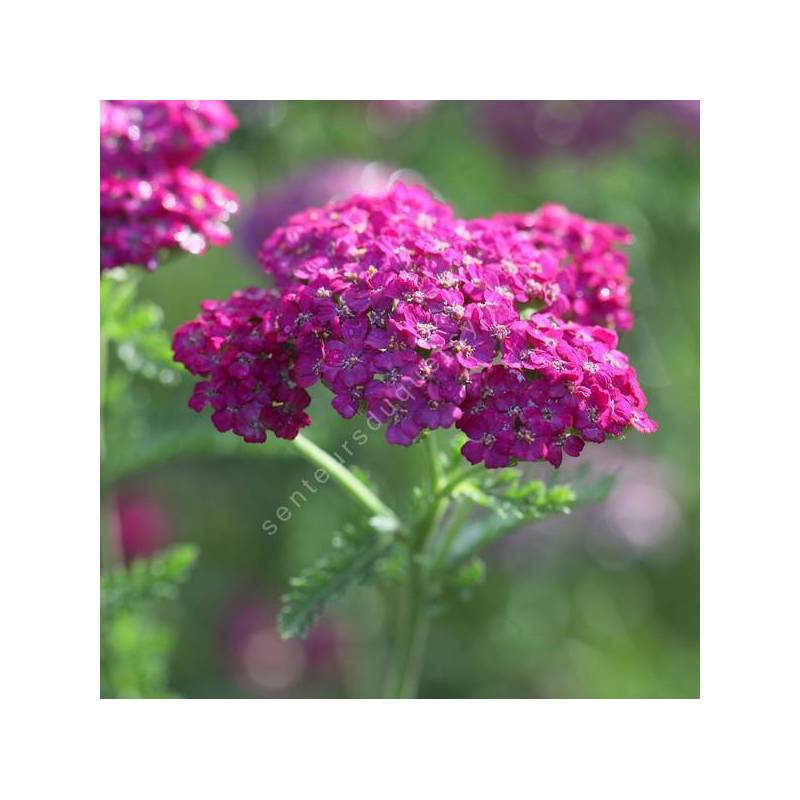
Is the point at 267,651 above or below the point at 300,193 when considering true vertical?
below

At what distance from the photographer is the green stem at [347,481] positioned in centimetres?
259

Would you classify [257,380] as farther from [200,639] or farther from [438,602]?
[200,639]

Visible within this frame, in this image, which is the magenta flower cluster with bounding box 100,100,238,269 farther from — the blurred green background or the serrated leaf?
the blurred green background

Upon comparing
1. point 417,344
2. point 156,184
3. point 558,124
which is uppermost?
point 558,124

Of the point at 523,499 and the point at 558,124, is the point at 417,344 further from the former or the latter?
the point at 558,124

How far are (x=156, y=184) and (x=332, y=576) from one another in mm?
1033

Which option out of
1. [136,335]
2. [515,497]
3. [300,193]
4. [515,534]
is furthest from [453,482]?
[515,534]

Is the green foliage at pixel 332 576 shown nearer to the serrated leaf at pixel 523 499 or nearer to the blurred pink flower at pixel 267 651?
the serrated leaf at pixel 523 499

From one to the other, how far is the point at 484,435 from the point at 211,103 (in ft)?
4.64

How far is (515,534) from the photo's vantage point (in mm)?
4809

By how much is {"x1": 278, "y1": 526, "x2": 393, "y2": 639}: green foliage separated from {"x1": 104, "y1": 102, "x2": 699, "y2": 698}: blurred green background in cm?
177

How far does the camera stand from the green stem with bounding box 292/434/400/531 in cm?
259

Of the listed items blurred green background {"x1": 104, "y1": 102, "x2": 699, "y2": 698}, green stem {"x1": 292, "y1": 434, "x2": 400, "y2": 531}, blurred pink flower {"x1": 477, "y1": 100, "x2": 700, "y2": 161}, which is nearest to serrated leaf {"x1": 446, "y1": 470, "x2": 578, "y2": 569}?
green stem {"x1": 292, "y1": 434, "x2": 400, "y2": 531}
